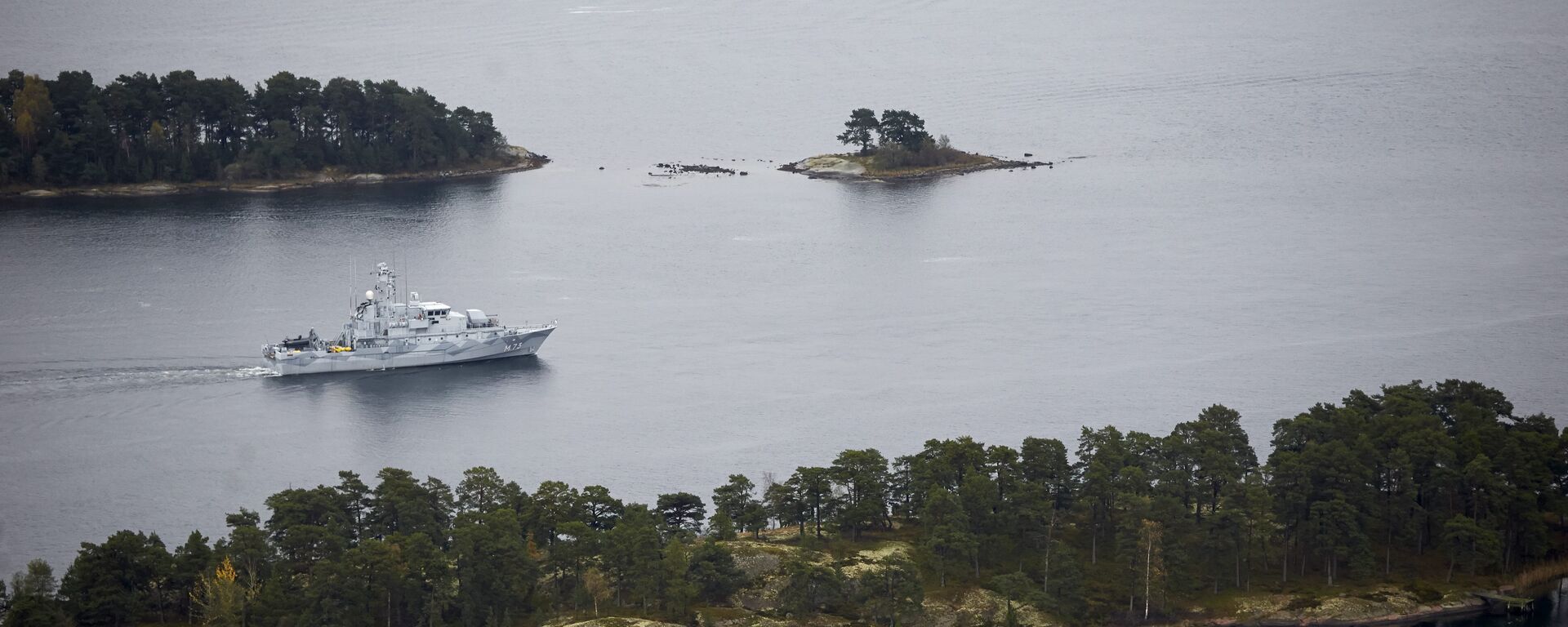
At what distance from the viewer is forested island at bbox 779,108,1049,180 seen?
470ft

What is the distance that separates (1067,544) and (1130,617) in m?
4.66

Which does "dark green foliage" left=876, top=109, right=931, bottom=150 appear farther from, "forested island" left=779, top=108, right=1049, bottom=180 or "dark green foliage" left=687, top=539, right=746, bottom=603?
"dark green foliage" left=687, top=539, right=746, bottom=603

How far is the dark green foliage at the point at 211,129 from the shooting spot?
128m

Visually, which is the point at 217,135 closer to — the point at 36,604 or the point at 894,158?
the point at 894,158

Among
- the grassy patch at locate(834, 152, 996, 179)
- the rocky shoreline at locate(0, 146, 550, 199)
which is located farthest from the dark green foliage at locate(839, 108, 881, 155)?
the rocky shoreline at locate(0, 146, 550, 199)

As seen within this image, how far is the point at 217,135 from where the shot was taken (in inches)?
5448

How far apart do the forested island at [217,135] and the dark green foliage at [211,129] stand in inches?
3.8

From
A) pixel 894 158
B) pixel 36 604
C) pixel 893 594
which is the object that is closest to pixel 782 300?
pixel 893 594

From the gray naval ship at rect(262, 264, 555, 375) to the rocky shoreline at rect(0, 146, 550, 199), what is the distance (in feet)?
160

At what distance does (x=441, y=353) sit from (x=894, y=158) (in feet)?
208

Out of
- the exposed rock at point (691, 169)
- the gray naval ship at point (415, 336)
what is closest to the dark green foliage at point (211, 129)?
the exposed rock at point (691, 169)

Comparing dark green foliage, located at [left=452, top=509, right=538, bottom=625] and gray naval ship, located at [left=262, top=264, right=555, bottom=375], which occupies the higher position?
gray naval ship, located at [left=262, top=264, right=555, bottom=375]

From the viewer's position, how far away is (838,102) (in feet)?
588

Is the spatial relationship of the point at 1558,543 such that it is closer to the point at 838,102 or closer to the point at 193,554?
the point at 193,554
